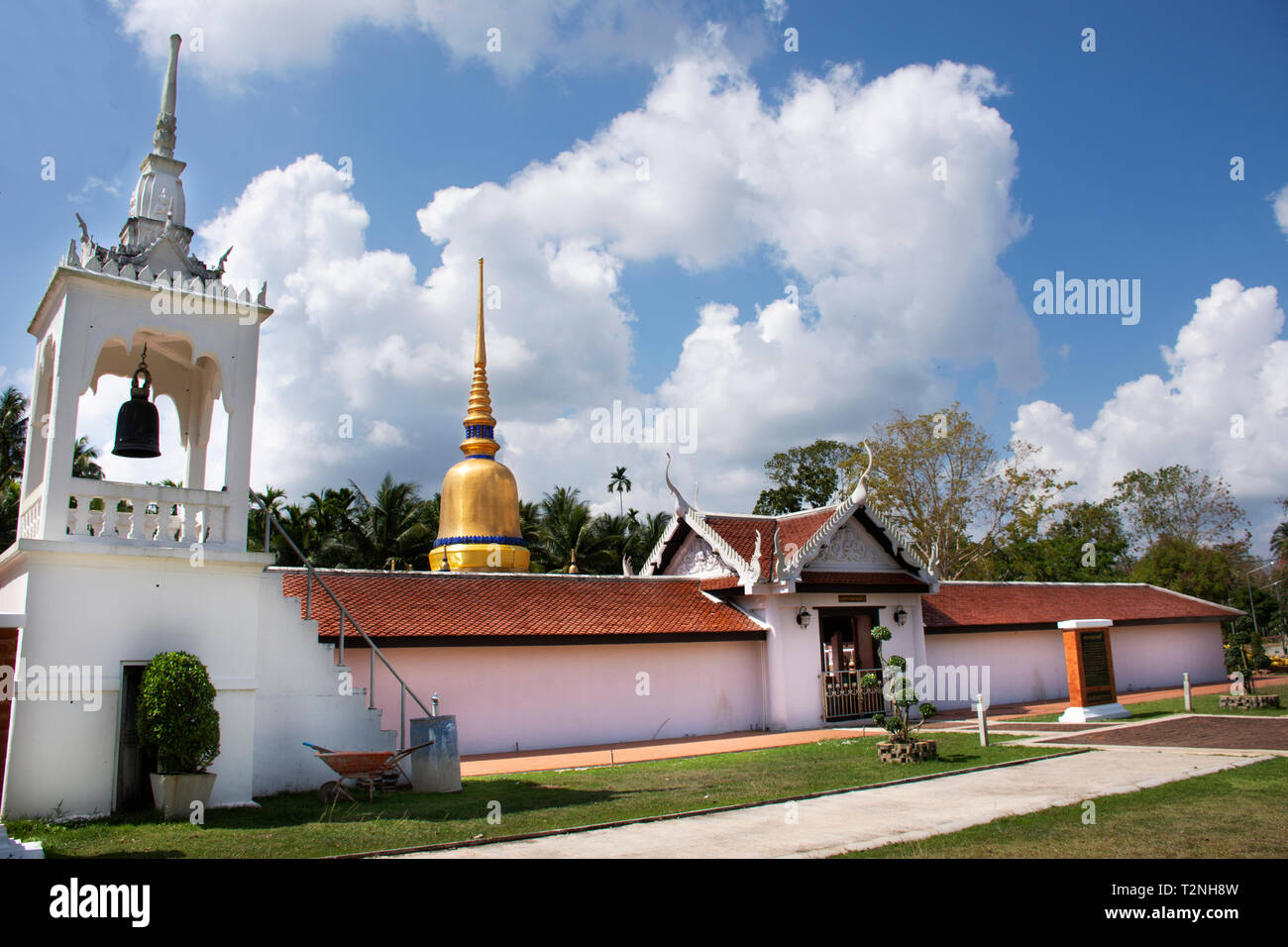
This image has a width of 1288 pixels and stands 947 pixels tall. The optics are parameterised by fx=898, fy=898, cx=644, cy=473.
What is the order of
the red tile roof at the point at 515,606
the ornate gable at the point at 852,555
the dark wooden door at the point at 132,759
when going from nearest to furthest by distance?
the dark wooden door at the point at 132,759
the red tile roof at the point at 515,606
the ornate gable at the point at 852,555

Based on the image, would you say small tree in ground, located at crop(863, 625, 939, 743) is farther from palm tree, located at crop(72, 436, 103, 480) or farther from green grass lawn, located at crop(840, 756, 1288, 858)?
palm tree, located at crop(72, 436, 103, 480)

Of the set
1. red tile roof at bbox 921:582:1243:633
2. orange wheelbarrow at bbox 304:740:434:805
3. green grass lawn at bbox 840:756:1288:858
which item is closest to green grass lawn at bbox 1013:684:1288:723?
red tile roof at bbox 921:582:1243:633

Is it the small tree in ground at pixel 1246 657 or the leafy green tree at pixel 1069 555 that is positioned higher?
the leafy green tree at pixel 1069 555

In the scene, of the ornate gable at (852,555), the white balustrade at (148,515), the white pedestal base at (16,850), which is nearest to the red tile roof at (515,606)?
the ornate gable at (852,555)

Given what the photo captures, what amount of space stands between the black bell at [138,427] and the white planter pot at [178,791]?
11.8 ft

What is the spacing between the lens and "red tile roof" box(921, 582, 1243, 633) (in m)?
24.0

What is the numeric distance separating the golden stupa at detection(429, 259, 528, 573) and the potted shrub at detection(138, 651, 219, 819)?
16282mm

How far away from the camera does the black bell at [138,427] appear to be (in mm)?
10188

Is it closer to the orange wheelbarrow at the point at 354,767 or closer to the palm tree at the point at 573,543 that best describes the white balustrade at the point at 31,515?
the orange wheelbarrow at the point at 354,767

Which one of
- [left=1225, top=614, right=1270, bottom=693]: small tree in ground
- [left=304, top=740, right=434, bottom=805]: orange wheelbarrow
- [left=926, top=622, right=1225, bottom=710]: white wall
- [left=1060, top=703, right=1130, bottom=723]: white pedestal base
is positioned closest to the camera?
[left=304, top=740, right=434, bottom=805]: orange wheelbarrow

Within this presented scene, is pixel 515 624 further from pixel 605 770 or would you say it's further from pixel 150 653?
pixel 150 653
